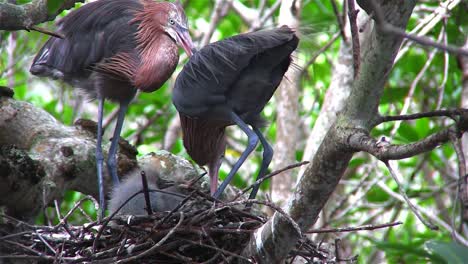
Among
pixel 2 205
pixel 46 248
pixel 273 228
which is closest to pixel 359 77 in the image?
pixel 273 228

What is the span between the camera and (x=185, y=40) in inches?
163

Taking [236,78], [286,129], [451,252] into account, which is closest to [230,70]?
[236,78]

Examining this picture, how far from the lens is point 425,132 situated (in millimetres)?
4688

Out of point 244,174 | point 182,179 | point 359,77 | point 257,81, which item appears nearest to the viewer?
point 359,77

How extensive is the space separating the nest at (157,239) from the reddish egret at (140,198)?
0.31 m

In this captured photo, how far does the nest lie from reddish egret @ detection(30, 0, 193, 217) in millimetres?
1061

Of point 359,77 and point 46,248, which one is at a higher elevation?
point 359,77

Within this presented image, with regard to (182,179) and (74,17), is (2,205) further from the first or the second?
(74,17)

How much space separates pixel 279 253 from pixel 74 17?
2.42m

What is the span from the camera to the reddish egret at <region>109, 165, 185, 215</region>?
339cm

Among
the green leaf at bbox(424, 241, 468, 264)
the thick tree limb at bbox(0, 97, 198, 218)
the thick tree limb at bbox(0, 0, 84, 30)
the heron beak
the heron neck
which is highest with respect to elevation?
the heron beak

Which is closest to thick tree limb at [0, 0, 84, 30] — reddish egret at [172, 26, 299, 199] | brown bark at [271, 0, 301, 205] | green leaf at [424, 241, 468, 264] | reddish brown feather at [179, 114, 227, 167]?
reddish egret at [172, 26, 299, 199]

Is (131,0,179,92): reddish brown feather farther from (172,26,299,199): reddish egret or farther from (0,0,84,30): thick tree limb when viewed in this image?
(0,0,84,30): thick tree limb

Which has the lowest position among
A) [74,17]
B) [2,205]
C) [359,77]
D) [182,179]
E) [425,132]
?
[2,205]
